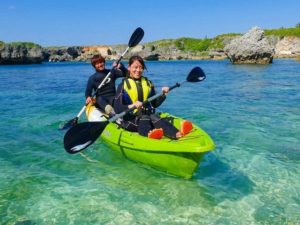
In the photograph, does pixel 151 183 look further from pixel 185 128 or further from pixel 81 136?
pixel 81 136

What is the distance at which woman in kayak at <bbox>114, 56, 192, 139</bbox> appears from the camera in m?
6.86

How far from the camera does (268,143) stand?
9133mm

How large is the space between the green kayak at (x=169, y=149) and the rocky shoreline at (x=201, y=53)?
42962 millimetres

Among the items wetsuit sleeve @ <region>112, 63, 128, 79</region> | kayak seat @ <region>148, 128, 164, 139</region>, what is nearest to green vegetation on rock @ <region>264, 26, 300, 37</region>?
wetsuit sleeve @ <region>112, 63, 128, 79</region>

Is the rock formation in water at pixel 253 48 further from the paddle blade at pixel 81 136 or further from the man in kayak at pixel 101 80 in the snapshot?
the paddle blade at pixel 81 136

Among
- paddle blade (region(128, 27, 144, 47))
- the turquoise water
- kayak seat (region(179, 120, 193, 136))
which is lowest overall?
the turquoise water

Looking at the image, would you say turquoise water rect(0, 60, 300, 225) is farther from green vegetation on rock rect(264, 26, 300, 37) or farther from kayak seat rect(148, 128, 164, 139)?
green vegetation on rock rect(264, 26, 300, 37)

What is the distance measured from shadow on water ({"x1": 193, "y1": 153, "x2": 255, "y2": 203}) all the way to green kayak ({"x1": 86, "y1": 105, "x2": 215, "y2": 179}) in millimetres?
480

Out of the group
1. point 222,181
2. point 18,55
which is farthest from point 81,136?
point 18,55

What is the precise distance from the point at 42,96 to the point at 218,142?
13551mm

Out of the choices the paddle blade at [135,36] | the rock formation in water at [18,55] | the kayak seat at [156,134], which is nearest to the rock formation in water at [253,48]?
the paddle blade at [135,36]

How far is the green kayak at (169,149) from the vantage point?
19.2 ft

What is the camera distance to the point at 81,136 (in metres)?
6.36

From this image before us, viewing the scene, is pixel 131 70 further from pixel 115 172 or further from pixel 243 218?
pixel 243 218
